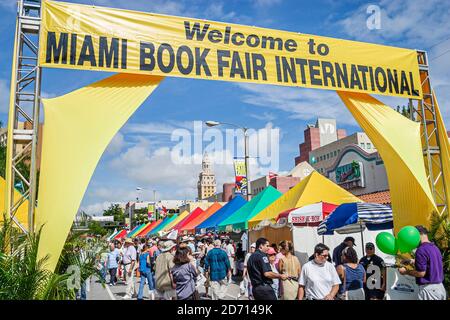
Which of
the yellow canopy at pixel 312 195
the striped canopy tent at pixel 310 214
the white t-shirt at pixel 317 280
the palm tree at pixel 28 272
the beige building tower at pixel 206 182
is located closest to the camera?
the palm tree at pixel 28 272

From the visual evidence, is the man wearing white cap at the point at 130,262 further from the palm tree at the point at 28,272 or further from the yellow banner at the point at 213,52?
the yellow banner at the point at 213,52

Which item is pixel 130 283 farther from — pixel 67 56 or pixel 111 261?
pixel 67 56

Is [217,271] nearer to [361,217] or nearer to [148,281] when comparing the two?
[148,281]

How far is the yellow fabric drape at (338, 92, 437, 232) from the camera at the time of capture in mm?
9109

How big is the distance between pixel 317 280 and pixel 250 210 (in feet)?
36.0

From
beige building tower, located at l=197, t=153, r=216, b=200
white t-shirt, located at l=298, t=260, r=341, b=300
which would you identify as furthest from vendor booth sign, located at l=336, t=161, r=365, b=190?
beige building tower, located at l=197, t=153, r=216, b=200

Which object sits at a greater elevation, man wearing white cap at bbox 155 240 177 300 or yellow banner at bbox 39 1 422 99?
yellow banner at bbox 39 1 422 99

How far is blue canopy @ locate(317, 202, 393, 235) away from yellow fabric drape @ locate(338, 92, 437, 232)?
1.23 ft

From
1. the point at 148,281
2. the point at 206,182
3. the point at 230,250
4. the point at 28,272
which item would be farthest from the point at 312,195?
the point at 206,182

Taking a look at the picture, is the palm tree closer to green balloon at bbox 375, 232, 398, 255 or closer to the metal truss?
green balloon at bbox 375, 232, 398, 255

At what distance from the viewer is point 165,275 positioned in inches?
320

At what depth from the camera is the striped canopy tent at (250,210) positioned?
1612cm

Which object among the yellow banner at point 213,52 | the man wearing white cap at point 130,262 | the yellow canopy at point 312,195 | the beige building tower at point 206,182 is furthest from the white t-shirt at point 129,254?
the beige building tower at point 206,182

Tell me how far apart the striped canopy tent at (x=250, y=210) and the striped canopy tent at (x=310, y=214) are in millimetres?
3494
